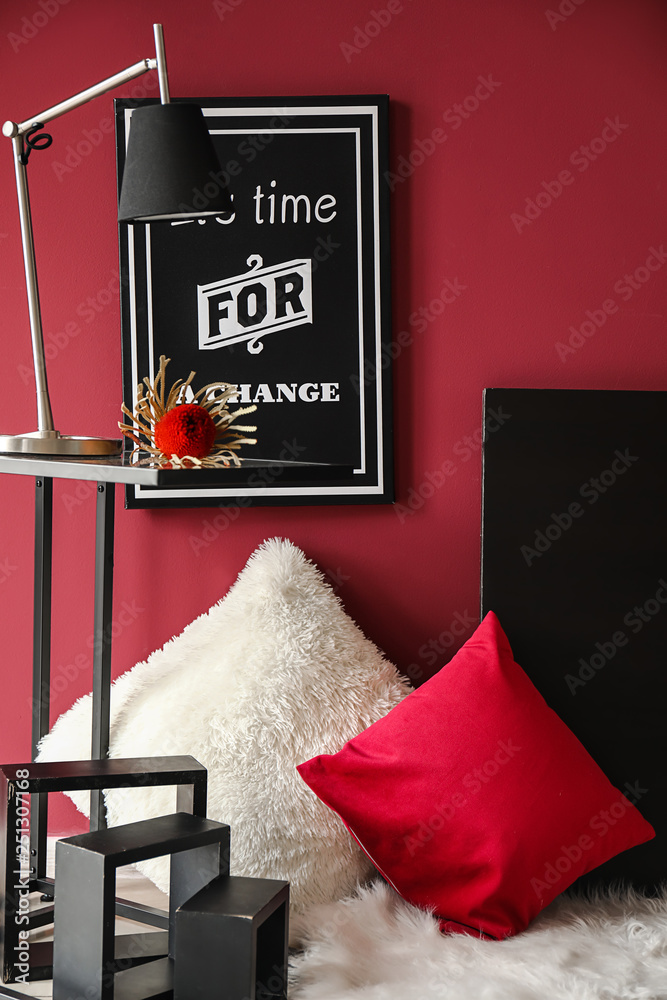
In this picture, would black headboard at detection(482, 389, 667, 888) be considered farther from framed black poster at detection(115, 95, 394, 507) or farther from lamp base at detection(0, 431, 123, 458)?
lamp base at detection(0, 431, 123, 458)

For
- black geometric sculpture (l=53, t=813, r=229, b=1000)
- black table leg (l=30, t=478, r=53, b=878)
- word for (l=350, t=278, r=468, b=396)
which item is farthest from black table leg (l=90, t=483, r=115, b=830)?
word for (l=350, t=278, r=468, b=396)

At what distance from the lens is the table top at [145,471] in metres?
1.15

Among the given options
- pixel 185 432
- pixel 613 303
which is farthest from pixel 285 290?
pixel 613 303

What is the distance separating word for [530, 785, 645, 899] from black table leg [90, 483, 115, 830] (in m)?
0.82

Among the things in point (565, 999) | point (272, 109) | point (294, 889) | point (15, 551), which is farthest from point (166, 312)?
point (565, 999)

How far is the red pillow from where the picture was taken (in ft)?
4.53

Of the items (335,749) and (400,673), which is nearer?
(335,749)

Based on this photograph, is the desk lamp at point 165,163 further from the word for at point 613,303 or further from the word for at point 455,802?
the word for at point 455,802

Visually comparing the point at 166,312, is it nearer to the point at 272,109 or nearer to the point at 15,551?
the point at 272,109

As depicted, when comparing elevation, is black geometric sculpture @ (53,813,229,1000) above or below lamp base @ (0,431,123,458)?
below

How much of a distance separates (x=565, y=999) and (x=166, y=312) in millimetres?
1444

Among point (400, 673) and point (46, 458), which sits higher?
point (46, 458)

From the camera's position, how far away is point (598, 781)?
1.50m

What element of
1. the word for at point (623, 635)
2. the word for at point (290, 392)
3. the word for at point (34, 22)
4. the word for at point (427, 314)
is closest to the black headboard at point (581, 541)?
the word for at point (623, 635)
